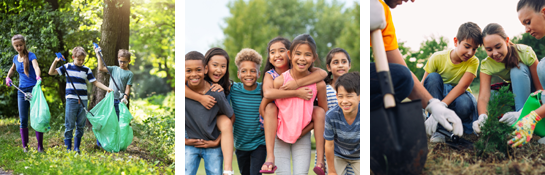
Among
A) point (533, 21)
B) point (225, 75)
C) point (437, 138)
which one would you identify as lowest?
point (437, 138)

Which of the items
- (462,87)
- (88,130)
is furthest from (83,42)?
(462,87)

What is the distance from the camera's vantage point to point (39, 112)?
390cm

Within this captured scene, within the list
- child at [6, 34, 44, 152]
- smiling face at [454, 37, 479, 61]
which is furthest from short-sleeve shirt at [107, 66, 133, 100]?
smiling face at [454, 37, 479, 61]

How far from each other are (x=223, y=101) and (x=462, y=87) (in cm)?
210

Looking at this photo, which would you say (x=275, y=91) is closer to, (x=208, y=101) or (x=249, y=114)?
(x=249, y=114)

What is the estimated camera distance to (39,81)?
3922 mm

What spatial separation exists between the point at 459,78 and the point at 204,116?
228 centimetres

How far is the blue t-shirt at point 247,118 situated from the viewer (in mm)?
3062

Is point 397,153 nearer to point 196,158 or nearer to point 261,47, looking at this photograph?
point 196,158

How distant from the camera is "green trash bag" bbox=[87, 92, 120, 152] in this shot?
12.1ft

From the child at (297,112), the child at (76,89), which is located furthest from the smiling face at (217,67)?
→ the child at (76,89)

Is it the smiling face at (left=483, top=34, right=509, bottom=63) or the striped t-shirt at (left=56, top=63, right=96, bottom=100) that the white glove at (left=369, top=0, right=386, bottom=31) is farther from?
the striped t-shirt at (left=56, top=63, right=96, bottom=100)

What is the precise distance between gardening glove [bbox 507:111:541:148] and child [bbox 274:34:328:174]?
1619 mm

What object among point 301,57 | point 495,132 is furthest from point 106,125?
point 495,132
